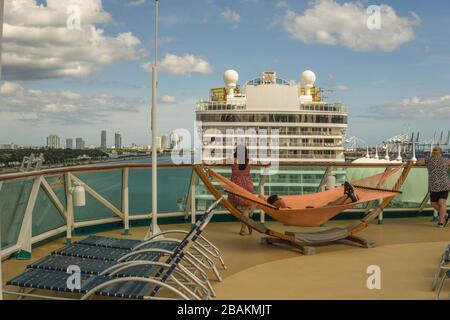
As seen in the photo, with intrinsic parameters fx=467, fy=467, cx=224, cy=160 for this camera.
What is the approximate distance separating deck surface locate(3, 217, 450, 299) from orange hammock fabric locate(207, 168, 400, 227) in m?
0.36

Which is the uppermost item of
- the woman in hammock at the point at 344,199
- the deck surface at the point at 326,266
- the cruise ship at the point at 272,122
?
the cruise ship at the point at 272,122

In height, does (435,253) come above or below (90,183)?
below

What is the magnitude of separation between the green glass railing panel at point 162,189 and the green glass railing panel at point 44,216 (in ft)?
3.43

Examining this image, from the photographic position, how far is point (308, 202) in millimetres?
5516

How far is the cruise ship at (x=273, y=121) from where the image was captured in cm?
3944

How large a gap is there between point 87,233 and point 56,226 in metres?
0.55

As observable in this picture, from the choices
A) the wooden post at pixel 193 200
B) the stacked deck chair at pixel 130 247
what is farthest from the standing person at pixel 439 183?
the stacked deck chair at pixel 130 247

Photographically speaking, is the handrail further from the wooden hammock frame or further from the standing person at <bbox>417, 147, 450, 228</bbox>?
the wooden hammock frame

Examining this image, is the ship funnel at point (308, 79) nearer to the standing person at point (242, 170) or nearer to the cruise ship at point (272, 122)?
the cruise ship at point (272, 122)

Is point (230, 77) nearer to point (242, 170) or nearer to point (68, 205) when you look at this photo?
point (242, 170)

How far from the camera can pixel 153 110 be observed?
15.9 ft

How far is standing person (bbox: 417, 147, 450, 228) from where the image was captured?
655 centimetres
